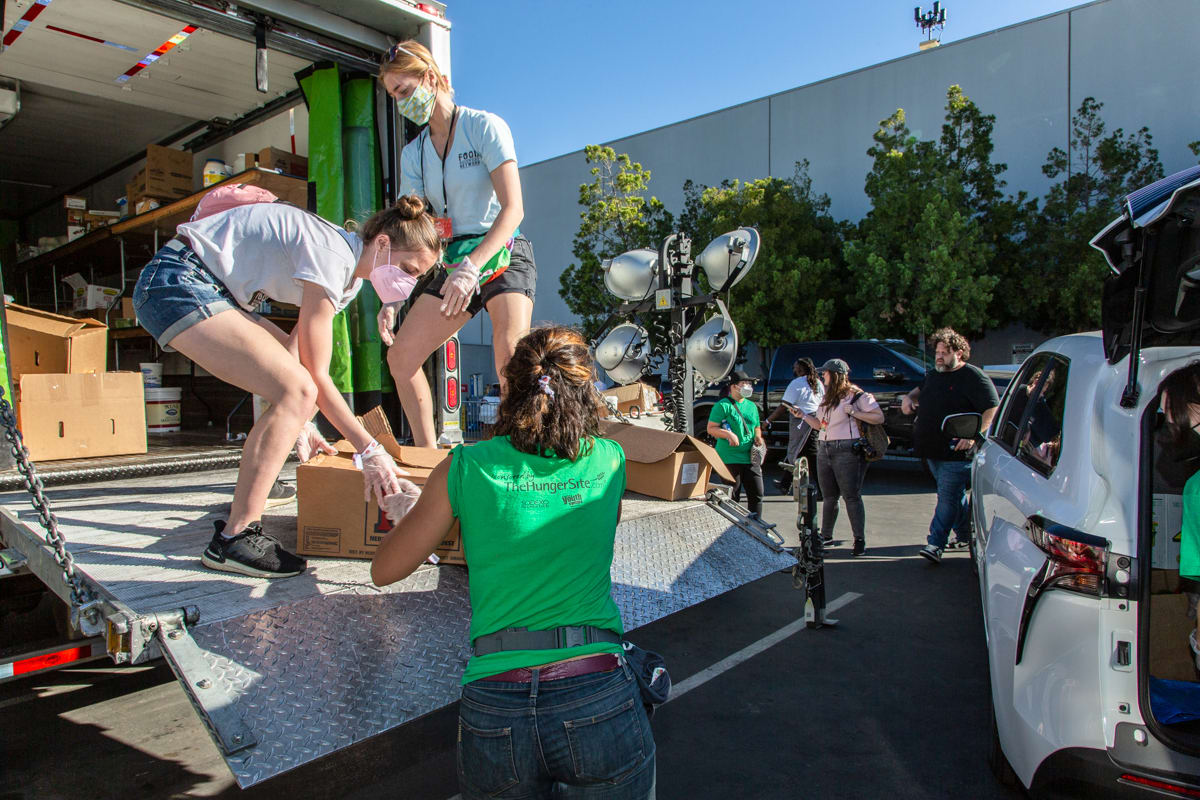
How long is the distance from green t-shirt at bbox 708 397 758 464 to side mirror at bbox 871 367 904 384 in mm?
4222

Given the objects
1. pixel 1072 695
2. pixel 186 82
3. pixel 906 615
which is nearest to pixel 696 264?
pixel 906 615

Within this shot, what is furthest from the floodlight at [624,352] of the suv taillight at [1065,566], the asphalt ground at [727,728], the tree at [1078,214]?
the tree at [1078,214]

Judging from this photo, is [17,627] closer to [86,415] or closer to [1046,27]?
[86,415]

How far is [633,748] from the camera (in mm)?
1535

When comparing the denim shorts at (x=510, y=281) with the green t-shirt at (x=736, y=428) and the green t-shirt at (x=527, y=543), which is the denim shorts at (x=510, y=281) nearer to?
the green t-shirt at (x=527, y=543)

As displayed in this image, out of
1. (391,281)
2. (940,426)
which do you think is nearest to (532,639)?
(391,281)

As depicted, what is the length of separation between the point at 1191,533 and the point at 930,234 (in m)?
16.2

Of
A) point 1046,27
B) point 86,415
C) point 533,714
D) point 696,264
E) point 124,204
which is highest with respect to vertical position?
point 1046,27

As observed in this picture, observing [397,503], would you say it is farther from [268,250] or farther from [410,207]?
Result: [410,207]

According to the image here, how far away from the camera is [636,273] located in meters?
7.66

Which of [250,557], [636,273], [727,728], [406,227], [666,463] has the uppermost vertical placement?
[636,273]

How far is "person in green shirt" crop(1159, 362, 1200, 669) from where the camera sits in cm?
216

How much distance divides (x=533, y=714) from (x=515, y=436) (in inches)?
24.4

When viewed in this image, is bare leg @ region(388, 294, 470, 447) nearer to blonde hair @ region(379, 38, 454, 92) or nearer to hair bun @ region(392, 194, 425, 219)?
Answer: hair bun @ region(392, 194, 425, 219)
